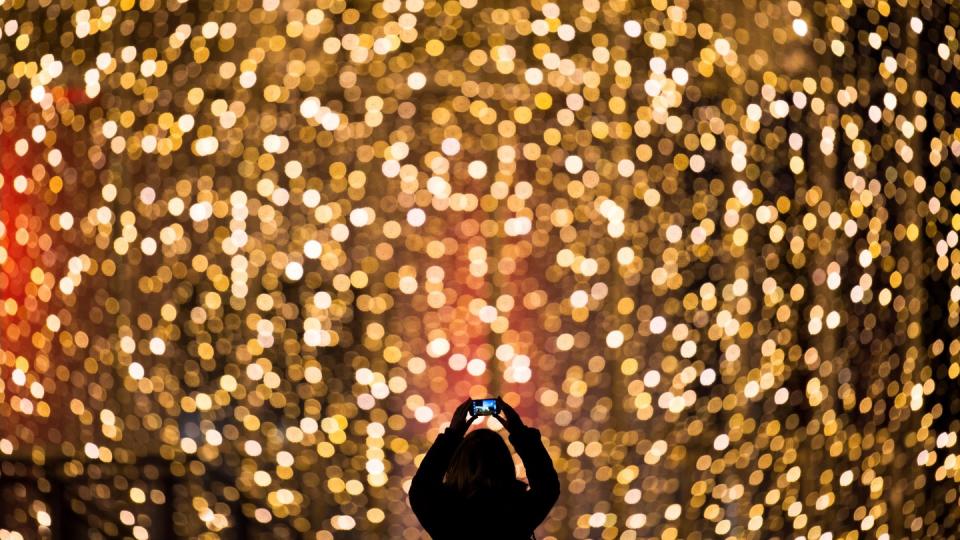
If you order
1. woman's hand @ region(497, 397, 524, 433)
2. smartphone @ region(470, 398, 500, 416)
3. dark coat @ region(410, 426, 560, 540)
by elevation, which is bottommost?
dark coat @ region(410, 426, 560, 540)

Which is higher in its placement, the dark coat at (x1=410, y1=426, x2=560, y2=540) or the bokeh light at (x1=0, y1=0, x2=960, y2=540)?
the bokeh light at (x1=0, y1=0, x2=960, y2=540)

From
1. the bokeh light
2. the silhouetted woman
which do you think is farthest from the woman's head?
the bokeh light

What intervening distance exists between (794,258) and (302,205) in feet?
2.76

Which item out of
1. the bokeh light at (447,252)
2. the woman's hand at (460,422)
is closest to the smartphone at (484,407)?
the woman's hand at (460,422)

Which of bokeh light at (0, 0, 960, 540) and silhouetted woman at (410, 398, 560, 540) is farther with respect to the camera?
bokeh light at (0, 0, 960, 540)

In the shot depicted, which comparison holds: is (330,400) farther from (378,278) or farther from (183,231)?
(183,231)

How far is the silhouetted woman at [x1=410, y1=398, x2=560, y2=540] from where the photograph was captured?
100 cm

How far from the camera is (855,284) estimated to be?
142cm

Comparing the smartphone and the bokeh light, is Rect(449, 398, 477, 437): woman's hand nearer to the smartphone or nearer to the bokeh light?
the smartphone

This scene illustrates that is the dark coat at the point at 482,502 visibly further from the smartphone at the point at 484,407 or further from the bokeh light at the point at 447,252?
the bokeh light at the point at 447,252

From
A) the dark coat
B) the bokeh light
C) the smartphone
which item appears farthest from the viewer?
the bokeh light

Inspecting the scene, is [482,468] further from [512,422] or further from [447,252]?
[447,252]

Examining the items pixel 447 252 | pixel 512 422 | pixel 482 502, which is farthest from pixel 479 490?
pixel 447 252

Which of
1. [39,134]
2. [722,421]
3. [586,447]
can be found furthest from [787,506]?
[39,134]
